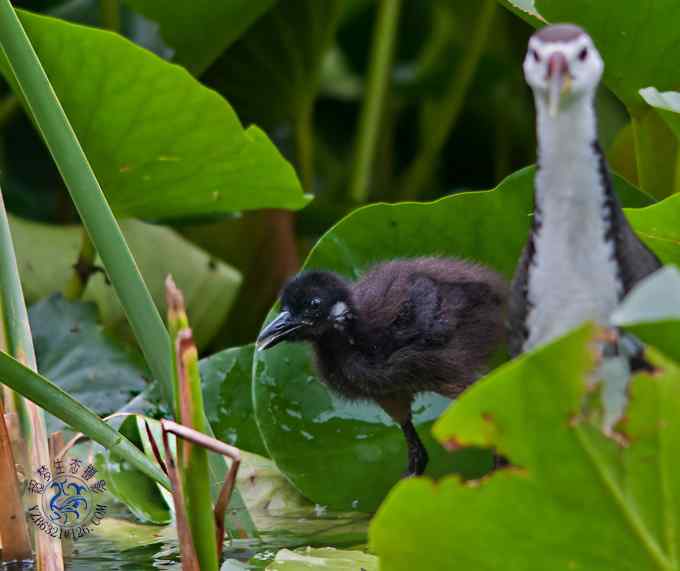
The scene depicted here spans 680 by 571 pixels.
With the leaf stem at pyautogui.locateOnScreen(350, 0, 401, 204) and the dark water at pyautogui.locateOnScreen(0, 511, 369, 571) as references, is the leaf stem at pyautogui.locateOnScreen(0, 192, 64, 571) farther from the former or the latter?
the leaf stem at pyautogui.locateOnScreen(350, 0, 401, 204)

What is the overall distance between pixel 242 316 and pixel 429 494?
2.23 metres

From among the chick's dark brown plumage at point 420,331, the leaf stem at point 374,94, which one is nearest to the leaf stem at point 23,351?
the chick's dark brown plumage at point 420,331

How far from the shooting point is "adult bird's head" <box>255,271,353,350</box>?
2.19 meters

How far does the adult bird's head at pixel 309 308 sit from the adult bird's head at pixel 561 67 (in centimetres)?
67

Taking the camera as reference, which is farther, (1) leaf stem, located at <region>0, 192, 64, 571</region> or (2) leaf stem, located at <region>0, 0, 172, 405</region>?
(1) leaf stem, located at <region>0, 192, 64, 571</region>

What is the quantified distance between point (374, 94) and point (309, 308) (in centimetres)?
150

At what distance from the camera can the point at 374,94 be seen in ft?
11.8

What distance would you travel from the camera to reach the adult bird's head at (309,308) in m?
2.19

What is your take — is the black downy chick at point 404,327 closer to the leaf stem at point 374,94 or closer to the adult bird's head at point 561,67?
the adult bird's head at point 561,67

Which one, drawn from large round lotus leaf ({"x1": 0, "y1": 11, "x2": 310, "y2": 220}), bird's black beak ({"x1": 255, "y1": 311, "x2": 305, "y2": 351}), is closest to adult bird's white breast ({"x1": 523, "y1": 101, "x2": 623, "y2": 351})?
bird's black beak ({"x1": 255, "y1": 311, "x2": 305, "y2": 351})

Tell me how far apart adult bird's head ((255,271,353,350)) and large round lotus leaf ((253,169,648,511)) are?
87 millimetres

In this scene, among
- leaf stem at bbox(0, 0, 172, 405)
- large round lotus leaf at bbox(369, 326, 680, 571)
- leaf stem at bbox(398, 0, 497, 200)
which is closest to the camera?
large round lotus leaf at bbox(369, 326, 680, 571)

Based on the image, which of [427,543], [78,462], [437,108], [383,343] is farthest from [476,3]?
[427,543]

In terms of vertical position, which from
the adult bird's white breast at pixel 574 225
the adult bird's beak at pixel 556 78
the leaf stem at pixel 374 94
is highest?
the leaf stem at pixel 374 94
